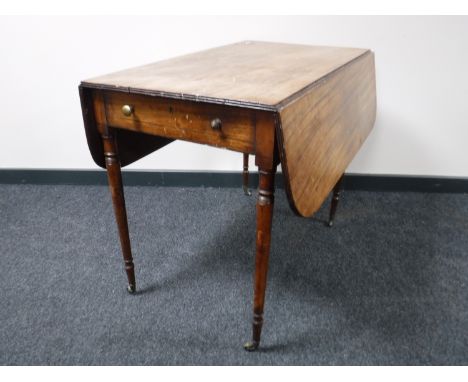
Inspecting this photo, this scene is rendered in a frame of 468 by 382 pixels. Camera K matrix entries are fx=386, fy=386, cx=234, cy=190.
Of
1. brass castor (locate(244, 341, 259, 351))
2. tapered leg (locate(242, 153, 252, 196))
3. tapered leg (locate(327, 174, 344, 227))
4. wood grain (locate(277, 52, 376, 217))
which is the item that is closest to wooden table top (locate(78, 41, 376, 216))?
wood grain (locate(277, 52, 376, 217))

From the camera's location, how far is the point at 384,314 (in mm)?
1303

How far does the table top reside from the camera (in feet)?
2.87

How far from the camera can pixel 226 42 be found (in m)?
1.82

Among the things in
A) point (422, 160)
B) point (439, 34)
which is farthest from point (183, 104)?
point (422, 160)

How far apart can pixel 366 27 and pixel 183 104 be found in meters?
1.20

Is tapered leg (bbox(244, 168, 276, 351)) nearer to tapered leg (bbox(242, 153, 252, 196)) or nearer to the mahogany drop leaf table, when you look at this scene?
the mahogany drop leaf table

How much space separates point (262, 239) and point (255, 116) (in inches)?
12.9

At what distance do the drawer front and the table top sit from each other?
3 cm

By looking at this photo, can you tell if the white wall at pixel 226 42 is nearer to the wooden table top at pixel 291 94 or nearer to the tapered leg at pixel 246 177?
the tapered leg at pixel 246 177

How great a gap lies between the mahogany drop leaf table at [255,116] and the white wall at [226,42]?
498 millimetres

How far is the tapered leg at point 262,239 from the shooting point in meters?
0.91

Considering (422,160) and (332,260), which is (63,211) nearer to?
(332,260)

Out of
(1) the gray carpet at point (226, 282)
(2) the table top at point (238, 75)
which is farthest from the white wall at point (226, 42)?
(2) the table top at point (238, 75)

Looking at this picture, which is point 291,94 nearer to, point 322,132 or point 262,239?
point 322,132
